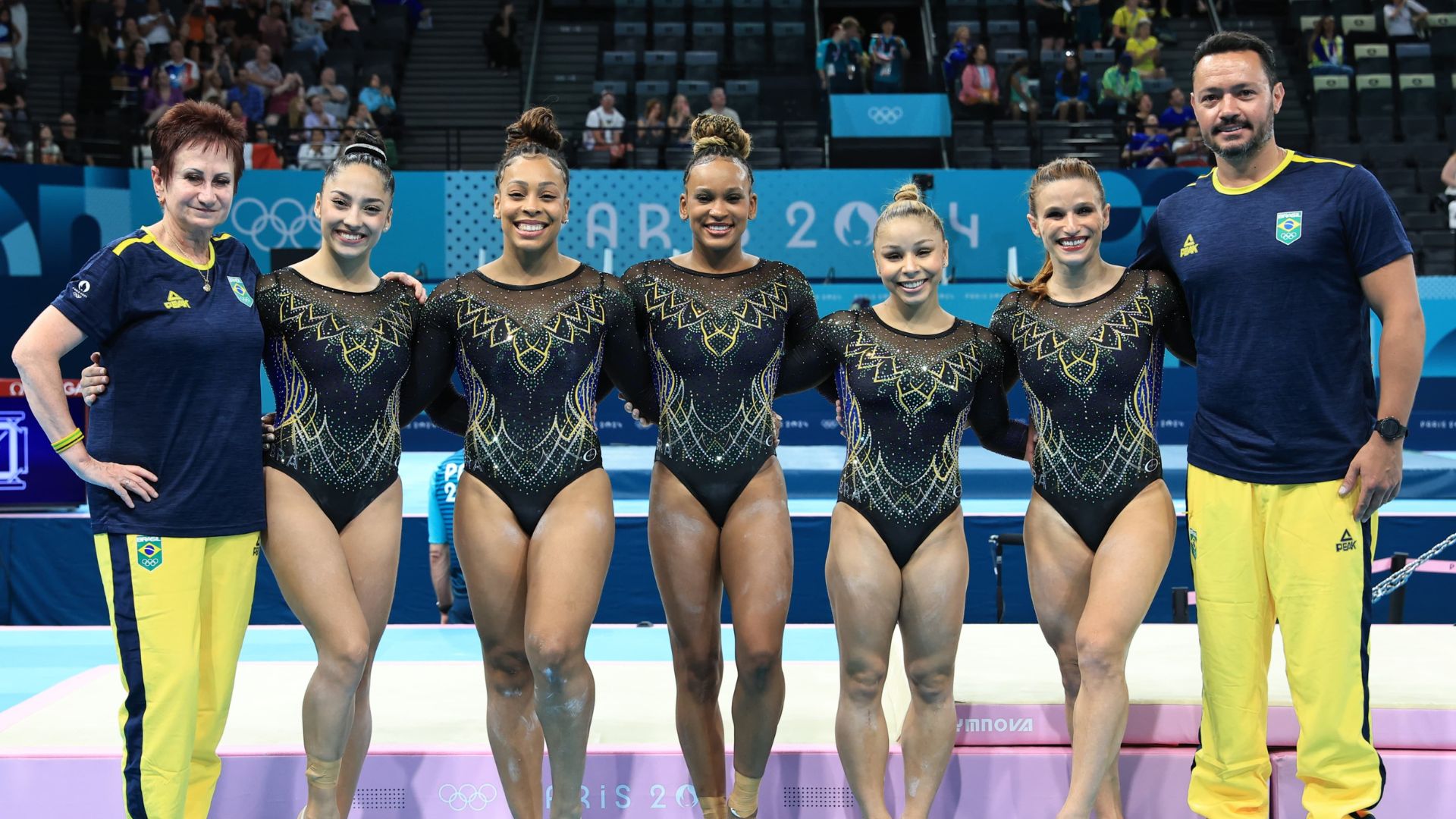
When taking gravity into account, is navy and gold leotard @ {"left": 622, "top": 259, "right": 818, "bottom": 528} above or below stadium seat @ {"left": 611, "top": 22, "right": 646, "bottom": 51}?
below

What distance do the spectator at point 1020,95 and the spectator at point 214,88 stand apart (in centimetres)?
857

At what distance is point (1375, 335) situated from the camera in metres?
11.6

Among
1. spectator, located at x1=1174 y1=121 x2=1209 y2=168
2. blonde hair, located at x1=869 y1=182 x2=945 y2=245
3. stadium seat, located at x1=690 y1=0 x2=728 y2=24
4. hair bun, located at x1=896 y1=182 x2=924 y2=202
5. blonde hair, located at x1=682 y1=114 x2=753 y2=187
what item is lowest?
blonde hair, located at x1=869 y1=182 x2=945 y2=245

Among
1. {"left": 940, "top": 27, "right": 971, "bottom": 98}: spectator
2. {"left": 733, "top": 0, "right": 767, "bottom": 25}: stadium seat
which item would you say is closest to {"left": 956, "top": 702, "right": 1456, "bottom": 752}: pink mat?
{"left": 940, "top": 27, "right": 971, "bottom": 98}: spectator

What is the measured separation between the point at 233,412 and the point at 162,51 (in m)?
12.4

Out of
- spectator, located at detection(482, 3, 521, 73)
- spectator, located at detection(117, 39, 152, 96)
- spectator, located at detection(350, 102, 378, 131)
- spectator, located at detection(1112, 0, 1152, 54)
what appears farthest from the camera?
spectator, located at detection(482, 3, 521, 73)

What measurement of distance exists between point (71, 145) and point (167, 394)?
10.4 meters

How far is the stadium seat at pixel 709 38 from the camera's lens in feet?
48.5

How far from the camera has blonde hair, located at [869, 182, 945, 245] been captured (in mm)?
3391

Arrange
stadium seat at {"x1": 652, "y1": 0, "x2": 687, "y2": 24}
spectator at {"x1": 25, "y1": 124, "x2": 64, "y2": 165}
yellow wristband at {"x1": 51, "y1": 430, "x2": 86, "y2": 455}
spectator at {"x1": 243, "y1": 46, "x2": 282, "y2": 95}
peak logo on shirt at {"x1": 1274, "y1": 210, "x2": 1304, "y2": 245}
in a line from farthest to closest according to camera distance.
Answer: stadium seat at {"x1": 652, "y1": 0, "x2": 687, "y2": 24}
spectator at {"x1": 243, "y1": 46, "x2": 282, "y2": 95}
spectator at {"x1": 25, "y1": 124, "x2": 64, "y2": 165}
peak logo on shirt at {"x1": 1274, "y1": 210, "x2": 1304, "y2": 245}
yellow wristband at {"x1": 51, "y1": 430, "x2": 86, "y2": 455}

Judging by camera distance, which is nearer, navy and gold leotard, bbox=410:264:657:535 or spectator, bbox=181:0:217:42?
navy and gold leotard, bbox=410:264:657:535

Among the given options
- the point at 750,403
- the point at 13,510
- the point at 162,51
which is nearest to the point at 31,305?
the point at 162,51

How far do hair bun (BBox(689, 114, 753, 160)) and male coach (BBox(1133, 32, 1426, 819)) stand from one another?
1297 millimetres

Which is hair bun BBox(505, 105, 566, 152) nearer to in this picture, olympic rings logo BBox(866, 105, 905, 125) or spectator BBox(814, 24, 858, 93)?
olympic rings logo BBox(866, 105, 905, 125)
